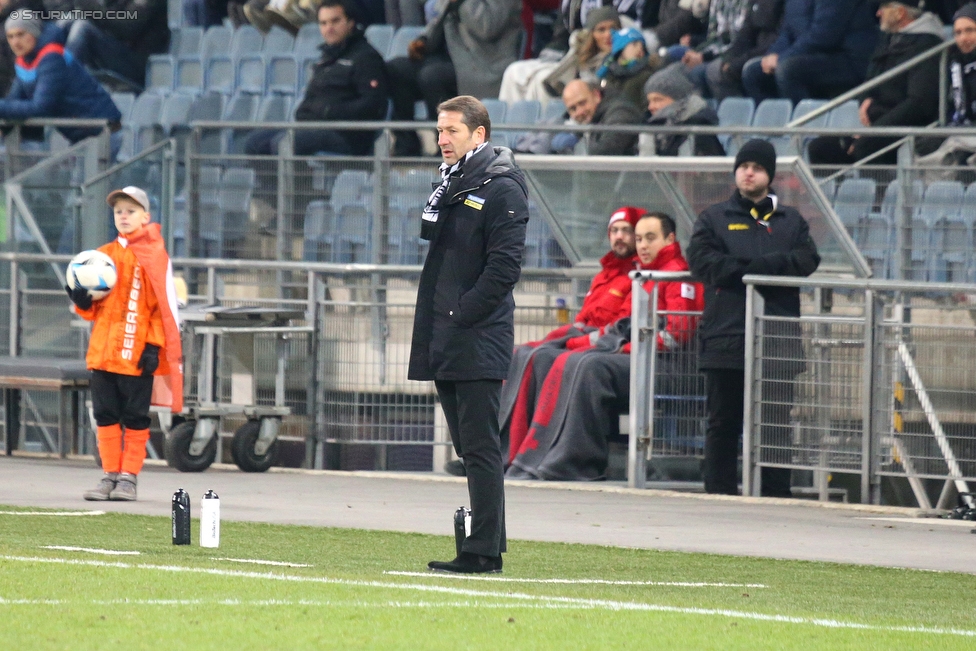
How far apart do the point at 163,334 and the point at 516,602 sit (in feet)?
16.8

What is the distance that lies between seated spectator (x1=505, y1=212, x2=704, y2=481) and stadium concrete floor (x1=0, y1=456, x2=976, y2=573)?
26 cm

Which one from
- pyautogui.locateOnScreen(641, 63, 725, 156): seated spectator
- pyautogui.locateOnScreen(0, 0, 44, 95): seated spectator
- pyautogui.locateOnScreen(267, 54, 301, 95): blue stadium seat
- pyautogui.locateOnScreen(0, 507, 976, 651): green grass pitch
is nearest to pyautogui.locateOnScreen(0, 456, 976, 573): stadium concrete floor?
pyautogui.locateOnScreen(0, 507, 976, 651): green grass pitch

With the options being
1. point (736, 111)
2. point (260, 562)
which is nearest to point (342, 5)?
point (736, 111)

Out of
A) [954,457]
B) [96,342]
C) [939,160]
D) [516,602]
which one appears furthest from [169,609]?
[939,160]

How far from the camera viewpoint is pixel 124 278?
11.3 meters

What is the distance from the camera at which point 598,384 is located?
501 inches

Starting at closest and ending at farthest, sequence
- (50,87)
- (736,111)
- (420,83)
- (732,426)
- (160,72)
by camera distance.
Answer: (732,426)
(736,111)
(50,87)
(420,83)
(160,72)

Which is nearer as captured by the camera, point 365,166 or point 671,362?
point 671,362

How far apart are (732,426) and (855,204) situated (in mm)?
2415

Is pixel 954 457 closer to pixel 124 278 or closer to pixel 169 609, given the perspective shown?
pixel 124 278

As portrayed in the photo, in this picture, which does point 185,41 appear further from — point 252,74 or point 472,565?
point 472,565

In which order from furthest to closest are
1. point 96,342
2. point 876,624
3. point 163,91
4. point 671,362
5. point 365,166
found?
point 163,91 < point 365,166 < point 671,362 < point 96,342 < point 876,624

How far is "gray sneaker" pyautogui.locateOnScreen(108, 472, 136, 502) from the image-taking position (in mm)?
11055

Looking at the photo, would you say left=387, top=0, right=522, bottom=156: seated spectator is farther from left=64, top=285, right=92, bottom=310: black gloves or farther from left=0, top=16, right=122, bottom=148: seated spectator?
left=64, top=285, right=92, bottom=310: black gloves
